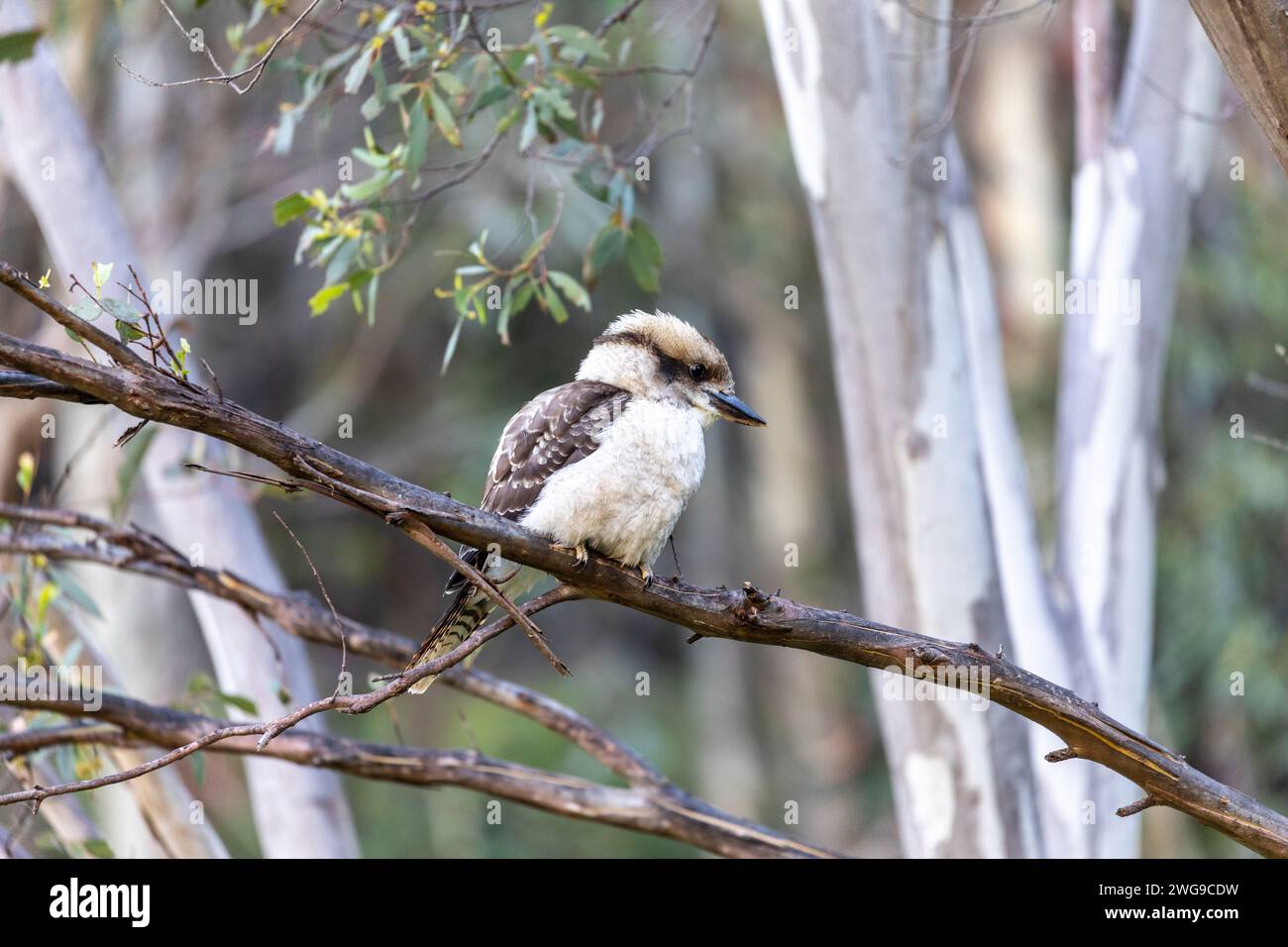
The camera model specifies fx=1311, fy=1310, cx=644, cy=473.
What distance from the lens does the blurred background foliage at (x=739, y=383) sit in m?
6.82

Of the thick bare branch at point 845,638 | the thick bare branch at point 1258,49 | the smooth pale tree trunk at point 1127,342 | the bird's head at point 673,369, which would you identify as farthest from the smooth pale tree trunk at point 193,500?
the thick bare branch at point 1258,49

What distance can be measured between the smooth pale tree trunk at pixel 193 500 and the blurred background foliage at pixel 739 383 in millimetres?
1410

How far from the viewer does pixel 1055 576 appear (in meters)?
3.72

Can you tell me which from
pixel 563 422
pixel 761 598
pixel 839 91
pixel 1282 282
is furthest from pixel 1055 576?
pixel 1282 282

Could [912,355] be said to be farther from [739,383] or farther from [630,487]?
[739,383]

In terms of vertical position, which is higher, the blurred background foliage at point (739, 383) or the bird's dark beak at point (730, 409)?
the blurred background foliage at point (739, 383)

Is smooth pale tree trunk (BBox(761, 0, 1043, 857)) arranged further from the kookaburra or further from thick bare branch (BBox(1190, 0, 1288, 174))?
thick bare branch (BBox(1190, 0, 1288, 174))

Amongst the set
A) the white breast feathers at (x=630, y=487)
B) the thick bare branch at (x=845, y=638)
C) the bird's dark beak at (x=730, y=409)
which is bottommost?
the thick bare branch at (x=845, y=638)

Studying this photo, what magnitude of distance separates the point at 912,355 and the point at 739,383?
7216 mm

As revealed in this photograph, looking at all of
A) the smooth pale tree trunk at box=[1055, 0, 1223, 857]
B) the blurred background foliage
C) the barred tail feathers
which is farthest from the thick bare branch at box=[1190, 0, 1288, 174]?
the blurred background foliage

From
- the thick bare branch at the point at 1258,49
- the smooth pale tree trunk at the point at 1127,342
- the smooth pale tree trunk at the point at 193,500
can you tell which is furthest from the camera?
Answer: the smooth pale tree trunk at the point at 193,500

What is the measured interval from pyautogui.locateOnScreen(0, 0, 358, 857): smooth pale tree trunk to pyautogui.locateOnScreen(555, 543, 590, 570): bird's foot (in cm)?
191

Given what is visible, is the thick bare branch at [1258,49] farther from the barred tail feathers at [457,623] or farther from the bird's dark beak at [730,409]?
the barred tail feathers at [457,623]
